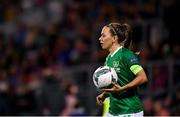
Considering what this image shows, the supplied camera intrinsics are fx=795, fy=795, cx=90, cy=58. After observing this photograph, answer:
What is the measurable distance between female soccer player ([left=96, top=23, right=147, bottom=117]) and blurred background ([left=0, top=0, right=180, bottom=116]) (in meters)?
4.67

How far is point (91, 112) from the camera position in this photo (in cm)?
1412

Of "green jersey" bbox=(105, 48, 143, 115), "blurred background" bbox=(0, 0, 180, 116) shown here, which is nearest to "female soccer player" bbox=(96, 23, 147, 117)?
"green jersey" bbox=(105, 48, 143, 115)

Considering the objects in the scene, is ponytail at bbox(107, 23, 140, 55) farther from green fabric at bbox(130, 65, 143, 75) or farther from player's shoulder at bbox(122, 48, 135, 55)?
green fabric at bbox(130, 65, 143, 75)

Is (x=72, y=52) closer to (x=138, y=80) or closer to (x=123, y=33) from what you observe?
(x=123, y=33)

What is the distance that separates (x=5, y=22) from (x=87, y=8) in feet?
8.50

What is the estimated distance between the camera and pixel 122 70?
314 inches

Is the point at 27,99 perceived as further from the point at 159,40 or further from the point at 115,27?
the point at 115,27

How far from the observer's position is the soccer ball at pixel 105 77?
25.8ft

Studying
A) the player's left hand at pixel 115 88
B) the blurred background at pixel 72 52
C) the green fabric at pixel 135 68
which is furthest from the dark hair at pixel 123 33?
the blurred background at pixel 72 52

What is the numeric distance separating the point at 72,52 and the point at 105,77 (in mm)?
8697

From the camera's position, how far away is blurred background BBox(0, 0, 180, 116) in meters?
13.8

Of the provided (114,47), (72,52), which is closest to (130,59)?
(114,47)

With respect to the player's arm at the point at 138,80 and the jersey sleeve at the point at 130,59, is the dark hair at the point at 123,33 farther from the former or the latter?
the player's arm at the point at 138,80

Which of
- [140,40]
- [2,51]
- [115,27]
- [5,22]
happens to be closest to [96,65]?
Result: [140,40]
